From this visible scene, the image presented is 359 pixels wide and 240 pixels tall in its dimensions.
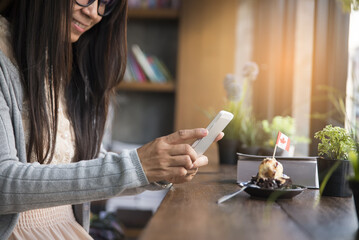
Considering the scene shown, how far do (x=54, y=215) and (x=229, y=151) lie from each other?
1.03 m

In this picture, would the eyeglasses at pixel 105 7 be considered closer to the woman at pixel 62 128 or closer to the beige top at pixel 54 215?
the woman at pixel 62 128

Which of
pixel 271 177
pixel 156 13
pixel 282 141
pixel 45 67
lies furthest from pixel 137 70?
pixel 271 177

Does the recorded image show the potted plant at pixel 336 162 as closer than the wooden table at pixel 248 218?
No

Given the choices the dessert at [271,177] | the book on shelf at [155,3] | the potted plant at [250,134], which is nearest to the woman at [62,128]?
the dessert at [271,177]

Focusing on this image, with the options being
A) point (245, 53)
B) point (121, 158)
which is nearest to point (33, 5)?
point (121, 158)

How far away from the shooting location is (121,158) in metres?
0.99

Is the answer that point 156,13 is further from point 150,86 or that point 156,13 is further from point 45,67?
point 45,67

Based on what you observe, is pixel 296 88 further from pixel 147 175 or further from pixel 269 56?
pixel 147 175

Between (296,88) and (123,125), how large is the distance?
1733 millimetres

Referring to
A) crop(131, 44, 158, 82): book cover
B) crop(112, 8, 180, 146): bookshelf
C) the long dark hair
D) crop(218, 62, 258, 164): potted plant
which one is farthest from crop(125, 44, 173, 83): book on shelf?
the long dark hair

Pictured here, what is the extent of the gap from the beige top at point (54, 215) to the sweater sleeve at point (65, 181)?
253 millimetres

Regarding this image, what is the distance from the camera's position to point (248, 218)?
0.84 meters

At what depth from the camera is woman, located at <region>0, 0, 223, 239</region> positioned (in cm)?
99

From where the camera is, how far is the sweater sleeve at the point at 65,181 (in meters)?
0.97
